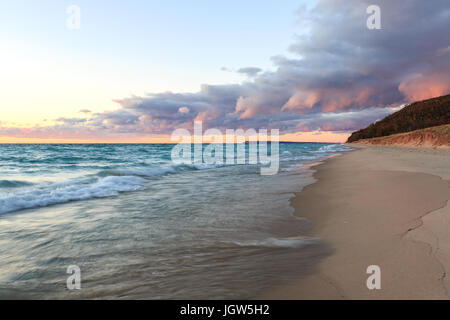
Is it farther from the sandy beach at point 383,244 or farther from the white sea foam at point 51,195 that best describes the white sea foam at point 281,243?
the white sea foam at point 51,195

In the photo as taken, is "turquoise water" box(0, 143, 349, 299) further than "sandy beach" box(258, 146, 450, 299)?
Yes

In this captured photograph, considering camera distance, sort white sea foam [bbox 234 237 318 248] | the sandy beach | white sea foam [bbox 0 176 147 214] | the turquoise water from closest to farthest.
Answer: the sandy beach, the turquoise water, white sea foam [bbox 234 237 318 248], white sea foam [bbox 0 176 147 214]

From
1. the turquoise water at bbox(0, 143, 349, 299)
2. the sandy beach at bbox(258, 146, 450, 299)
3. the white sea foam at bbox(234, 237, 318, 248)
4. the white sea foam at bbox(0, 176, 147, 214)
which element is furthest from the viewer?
the white sea foam at bbox(0, 176, 147, 214)

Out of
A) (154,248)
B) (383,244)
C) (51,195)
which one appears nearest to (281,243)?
(383,244)

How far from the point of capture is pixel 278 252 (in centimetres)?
401

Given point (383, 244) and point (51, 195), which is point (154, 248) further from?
point (51, 195)

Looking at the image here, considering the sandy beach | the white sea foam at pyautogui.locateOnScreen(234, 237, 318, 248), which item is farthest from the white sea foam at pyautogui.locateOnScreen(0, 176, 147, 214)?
the sandy beach

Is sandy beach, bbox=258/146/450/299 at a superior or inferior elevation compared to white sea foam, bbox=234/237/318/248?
superior

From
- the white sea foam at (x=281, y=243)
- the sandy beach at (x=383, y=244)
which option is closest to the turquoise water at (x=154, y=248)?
the white sea foam at (x=281, y=243)

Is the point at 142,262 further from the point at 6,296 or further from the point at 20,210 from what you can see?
the point at 20,210

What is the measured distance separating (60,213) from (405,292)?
841 centimetres

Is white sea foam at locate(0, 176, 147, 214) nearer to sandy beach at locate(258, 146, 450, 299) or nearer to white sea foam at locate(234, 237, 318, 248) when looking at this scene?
white sea foam at locate(234, 237, 318, 248)

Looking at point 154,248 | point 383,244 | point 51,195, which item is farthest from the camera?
point 51,195
